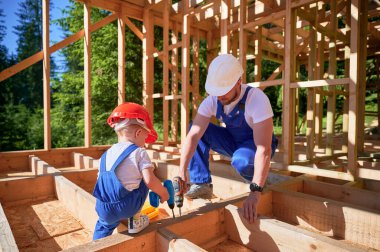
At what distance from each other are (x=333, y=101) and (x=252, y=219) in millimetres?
2955

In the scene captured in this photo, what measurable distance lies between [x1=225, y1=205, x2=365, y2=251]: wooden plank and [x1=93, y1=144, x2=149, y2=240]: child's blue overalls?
63 cm

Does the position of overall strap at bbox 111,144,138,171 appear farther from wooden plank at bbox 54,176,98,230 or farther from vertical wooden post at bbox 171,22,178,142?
vertical wooden post at bbox 171,22,178,142

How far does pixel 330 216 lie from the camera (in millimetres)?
1938

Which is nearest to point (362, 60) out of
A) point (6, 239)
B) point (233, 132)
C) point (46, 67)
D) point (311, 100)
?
point (311, 100)

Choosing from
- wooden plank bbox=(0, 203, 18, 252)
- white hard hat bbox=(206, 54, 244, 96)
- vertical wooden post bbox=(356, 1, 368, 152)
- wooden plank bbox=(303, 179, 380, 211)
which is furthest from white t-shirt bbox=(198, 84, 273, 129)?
vertical wooden post bbox=(356, 1, 368, 152)

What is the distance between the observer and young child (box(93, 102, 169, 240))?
1.54 meters

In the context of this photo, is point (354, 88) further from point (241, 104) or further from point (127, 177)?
point (127, 177)

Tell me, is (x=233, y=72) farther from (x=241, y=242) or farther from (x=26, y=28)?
(x=26, y=28)

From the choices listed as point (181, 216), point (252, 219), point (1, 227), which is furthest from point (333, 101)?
point (1, 227)

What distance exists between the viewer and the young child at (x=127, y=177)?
60.5 inches

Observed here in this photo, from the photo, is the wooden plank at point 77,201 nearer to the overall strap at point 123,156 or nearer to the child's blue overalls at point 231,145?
the overall strap at point 123,156

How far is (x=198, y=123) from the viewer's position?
2.20m

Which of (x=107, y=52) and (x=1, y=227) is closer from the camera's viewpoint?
(x=1, y=227)

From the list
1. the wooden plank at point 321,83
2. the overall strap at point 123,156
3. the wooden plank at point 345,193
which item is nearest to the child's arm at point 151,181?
the overall strap at point 123,156
